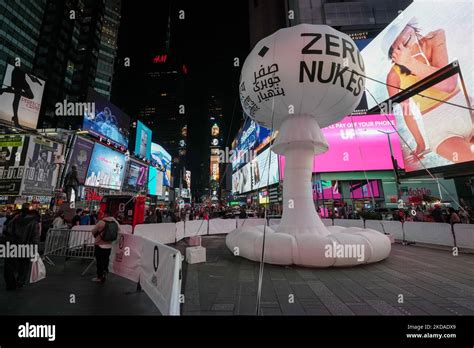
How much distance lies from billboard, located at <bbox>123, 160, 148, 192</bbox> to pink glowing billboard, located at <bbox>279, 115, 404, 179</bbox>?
3729 cm

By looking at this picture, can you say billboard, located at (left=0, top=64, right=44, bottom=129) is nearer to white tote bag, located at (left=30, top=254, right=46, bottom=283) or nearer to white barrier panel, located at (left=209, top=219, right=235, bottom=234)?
white barrier panel, located at (left=209, top=219, right=235, bottom=234)

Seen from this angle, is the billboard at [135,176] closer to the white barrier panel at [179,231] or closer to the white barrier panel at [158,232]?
the white barrier panel at [179,231]

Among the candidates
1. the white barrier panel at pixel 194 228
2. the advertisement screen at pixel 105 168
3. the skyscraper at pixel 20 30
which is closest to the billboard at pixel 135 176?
the advertisement screen at pixel 105 168

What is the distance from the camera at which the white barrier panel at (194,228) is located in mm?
14641

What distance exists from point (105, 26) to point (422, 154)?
9640cm

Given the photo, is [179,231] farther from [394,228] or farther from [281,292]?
[394,228]

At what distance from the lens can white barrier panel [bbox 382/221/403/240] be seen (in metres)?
12.0

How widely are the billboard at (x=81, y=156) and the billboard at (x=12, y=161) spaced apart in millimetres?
5004

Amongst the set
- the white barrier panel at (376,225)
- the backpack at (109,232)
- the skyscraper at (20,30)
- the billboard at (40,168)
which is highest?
the skyscraper at (20,30)

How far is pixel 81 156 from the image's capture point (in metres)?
31.4

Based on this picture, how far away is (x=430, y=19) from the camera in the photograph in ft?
60.7

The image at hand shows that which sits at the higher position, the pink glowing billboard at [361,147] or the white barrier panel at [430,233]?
the pink glowing billboard at [361,147]
